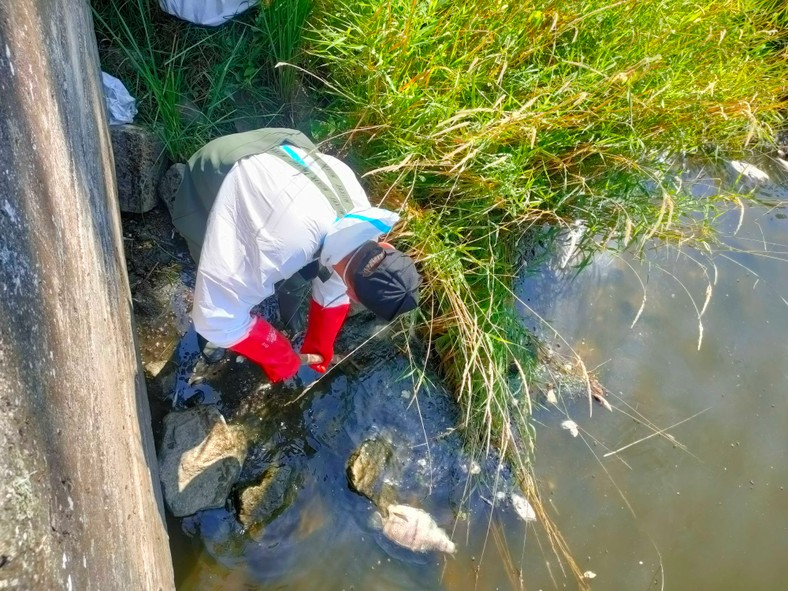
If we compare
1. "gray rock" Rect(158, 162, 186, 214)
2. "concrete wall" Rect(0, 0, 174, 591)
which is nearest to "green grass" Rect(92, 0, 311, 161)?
"gray rock" Rect(158, 162, 186, 214)

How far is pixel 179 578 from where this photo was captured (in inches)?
96.5

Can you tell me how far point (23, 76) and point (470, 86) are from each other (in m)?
1.71

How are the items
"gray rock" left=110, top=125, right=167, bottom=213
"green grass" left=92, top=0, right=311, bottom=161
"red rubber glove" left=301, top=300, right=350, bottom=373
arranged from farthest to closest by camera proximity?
"green grass" left=92, top=0, right=311, bottom=161 → "gray rock" left=110, top=125, right=167, bottom=213 → "red rubber glove" left=301, top=300, right=350, bottom=373

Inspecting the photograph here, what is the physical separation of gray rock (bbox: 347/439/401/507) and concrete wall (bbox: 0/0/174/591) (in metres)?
1.00

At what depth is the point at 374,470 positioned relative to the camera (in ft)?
9.15

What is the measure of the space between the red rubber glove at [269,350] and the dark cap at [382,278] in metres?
0.46

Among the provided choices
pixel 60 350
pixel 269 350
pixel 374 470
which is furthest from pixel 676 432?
pixel 60 350

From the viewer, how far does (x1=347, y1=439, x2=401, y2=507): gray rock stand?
2.74m

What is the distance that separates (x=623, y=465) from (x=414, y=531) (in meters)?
1.26

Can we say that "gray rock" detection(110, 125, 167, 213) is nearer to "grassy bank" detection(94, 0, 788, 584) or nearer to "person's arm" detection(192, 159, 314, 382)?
"grassy bank" detection(94, 0, 788, 584)

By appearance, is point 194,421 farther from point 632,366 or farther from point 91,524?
point 632,366

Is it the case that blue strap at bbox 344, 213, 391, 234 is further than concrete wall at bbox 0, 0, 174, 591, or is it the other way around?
blue strap at bbox 344, 213, 391, 234

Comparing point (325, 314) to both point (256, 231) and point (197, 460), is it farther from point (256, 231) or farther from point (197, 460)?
point (197, 460)

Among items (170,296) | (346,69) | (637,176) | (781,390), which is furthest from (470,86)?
(781,390)
